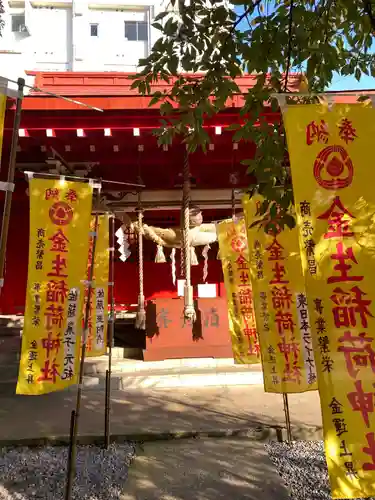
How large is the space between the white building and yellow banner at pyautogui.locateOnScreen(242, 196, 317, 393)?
1690 centimetres

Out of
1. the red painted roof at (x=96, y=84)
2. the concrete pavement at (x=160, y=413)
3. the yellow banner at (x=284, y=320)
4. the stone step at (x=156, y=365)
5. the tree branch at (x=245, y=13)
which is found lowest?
the concrete pavement at (x=160, y=413)

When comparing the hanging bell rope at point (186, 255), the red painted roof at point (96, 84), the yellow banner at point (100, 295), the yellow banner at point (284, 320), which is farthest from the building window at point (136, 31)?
the yellow banner at point (284, 320)

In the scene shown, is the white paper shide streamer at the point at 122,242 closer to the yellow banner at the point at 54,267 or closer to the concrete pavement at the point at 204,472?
the yellow banner at the point at 54,267

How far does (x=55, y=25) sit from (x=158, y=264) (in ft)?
51.7

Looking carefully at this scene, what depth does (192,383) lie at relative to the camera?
7.24 m

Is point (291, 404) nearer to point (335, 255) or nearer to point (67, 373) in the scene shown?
point (67, 373)

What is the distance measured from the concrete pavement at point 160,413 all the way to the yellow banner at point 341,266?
8.95ft

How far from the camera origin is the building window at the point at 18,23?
1874cm

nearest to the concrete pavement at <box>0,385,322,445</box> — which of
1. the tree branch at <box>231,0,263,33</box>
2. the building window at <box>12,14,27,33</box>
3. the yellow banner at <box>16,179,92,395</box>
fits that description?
the yellow banner at <box>16,179,92,395</box>

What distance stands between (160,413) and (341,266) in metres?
4.24

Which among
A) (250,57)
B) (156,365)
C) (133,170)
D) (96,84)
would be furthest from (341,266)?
(96,84)

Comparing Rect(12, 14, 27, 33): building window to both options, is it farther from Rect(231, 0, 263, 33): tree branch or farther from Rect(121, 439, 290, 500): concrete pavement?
Rect(121, 439, 290, 500): concrete pavement

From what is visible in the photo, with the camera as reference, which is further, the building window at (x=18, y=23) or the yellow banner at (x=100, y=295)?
the building window at (x=18, y=23)

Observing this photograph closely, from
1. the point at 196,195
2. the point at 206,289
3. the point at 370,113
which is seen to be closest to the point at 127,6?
the point at 196,195
